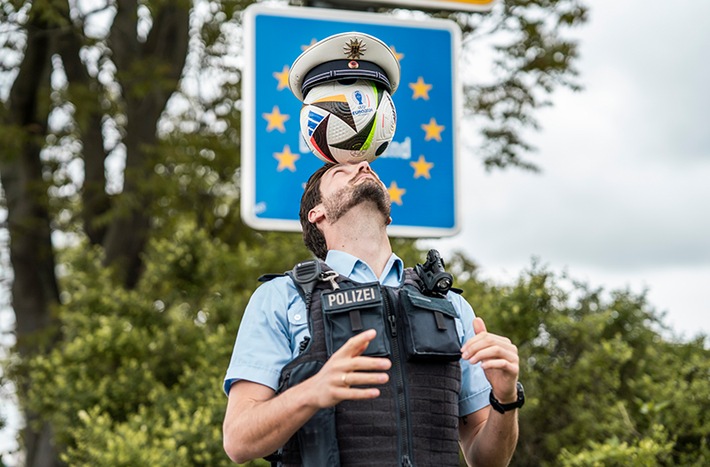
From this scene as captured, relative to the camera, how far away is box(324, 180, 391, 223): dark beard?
281cm

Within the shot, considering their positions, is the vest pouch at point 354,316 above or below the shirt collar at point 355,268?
below

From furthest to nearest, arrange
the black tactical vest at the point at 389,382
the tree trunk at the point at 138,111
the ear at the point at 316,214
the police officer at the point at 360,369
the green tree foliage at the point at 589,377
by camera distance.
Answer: the tree trunk at the point at 138,111, the green tree foliage at the point at 589,377, the ear at the point at 316,214, the black tactical vest at the point at 389,382, the police officer at the point at 360,369

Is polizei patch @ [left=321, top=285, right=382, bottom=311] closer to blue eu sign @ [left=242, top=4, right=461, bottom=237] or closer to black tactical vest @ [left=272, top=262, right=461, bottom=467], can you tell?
black tactical vest @ [left=272, top=262, right=461, bottom=467]

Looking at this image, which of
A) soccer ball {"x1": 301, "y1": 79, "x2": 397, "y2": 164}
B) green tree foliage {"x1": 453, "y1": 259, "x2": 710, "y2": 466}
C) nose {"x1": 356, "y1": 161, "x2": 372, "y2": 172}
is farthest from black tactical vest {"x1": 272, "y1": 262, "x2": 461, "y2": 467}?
green tree foliage {"x1": 453, "y1": 259, "x2": 710, "y2": 466}

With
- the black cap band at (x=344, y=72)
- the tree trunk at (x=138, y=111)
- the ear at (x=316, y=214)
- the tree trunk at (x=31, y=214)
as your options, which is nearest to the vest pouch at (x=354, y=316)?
the ear at (x=316, y=214)

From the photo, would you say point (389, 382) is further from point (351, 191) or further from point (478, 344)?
point (351, 191)

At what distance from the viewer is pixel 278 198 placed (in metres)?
4.84

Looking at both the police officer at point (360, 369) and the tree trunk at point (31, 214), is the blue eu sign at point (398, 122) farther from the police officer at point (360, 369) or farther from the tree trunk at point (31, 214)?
the tree trunk at point (31, 214)

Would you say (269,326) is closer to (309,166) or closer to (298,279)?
(298,279)

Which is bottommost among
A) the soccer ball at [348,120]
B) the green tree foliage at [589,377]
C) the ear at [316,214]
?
the green tree foliage at [589,377]

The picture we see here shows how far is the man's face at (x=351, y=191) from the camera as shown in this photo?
9.22ft

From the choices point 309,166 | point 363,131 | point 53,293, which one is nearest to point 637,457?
point 309,166

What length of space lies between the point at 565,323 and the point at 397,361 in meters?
3.58

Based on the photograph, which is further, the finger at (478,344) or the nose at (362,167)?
the nose at (362,167)
